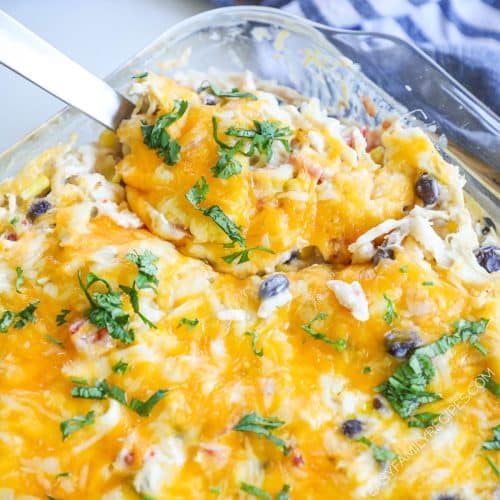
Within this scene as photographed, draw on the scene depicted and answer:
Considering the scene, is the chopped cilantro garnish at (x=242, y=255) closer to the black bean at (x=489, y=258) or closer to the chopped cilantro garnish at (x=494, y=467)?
the black bean at (x=489, y=258)

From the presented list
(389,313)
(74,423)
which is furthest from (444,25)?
(74,423)

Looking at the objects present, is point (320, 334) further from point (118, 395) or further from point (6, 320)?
point (6, 320)

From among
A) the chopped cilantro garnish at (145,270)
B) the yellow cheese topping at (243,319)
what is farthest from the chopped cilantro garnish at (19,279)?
the chopped cilantro garnish at (145,270)

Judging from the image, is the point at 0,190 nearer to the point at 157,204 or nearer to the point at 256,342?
the point at 157,204

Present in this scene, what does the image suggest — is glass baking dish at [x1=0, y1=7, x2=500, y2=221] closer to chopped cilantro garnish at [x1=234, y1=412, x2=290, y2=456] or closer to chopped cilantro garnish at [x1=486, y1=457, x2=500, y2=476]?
chopped cilantro garnish at [x1=486, y1=457, x2=500, y2=476]

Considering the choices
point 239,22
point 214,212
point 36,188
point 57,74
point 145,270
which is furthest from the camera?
point 239,22

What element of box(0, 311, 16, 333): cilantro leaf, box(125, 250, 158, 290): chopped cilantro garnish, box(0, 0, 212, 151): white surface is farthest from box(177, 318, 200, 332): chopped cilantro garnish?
box(0, 0, 212, 151): white surface
